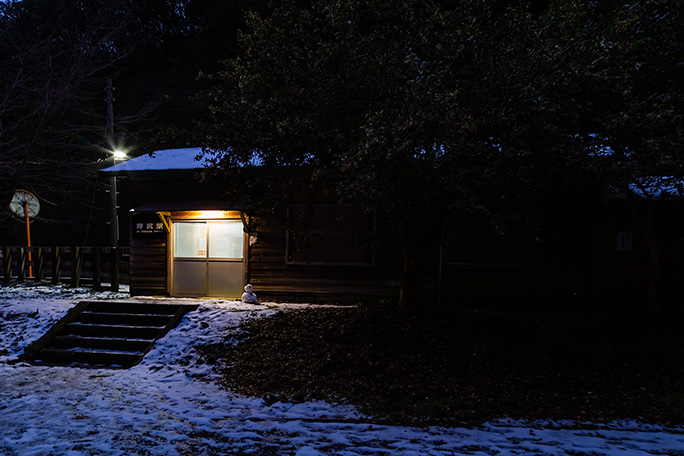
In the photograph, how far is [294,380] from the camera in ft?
20.0

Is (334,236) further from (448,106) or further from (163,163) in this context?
(448,106)

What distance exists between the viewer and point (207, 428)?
15.5 feet

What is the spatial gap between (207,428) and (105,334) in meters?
4.73

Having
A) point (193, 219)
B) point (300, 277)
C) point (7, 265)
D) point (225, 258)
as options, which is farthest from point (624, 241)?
point (7, 265)

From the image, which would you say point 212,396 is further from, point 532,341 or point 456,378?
point 532,341

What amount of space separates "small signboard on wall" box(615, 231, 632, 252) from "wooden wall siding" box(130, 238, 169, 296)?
11159 mm

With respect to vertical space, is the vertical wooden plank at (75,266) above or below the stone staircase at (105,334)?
above

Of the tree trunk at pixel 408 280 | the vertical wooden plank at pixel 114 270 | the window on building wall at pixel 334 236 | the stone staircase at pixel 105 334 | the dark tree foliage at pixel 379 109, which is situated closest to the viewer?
the dark tree foliage at pixel 379 109

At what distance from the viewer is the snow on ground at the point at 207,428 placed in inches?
164

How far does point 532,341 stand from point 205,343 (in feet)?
18.7

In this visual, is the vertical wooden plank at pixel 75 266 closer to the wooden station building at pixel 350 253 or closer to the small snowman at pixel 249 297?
the wooden station building at pixel 350 253

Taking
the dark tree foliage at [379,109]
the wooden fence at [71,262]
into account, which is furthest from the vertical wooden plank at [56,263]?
the dark tree foliage at [379,109]

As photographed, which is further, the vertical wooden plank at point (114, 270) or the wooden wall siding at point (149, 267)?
the vertical wooden plank at point (114, 270)

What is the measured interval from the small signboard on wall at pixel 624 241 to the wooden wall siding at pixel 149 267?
11.2 m
